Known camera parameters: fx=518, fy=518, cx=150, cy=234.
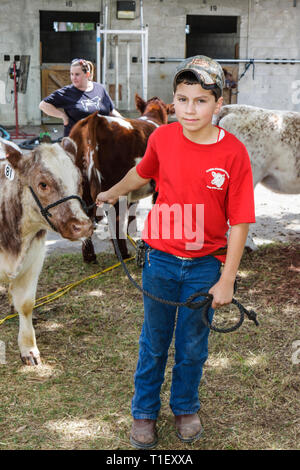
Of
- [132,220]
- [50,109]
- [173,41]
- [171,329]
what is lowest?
[132,220]

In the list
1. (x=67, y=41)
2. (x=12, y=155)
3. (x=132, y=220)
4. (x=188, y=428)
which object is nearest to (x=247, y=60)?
(x=67, y=41)

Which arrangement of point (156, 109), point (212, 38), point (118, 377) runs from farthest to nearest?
point (212, 38) < point (156, 109) < point (118, 377)

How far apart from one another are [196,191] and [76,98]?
12.4ft

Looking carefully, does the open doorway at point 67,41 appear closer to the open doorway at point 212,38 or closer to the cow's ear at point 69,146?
the open doorway at point 212,38

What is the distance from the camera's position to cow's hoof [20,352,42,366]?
11.7 feet

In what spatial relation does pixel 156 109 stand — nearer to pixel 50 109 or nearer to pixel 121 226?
pixel 50 109

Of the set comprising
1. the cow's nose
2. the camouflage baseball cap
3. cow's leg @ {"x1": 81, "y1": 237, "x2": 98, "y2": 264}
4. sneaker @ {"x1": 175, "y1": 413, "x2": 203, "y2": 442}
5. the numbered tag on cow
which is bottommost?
sneaker @ {"x1": 175, "y1": 413, "x2": 203, "y2": 442}

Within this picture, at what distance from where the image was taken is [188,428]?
2.74 meters

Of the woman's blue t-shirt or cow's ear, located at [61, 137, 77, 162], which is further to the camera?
the woman's blue t-shirt

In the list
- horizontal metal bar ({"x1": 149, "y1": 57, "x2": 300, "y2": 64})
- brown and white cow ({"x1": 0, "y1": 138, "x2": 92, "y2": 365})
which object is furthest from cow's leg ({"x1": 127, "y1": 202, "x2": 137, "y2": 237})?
horizontal metal bar ({"x1": 149, "y1": 57, "x2": 300, "y2": 64})

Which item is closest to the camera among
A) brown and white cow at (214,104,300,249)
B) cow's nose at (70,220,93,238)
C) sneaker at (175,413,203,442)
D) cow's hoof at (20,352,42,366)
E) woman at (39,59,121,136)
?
sneaker at (175,413,203,442)

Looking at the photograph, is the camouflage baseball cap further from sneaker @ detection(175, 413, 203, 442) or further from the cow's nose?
sneaker @ detection(175, 413, 203, 442)

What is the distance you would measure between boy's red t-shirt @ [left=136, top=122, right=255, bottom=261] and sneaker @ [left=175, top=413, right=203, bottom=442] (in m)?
0.92

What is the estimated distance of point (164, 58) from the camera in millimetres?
15484
